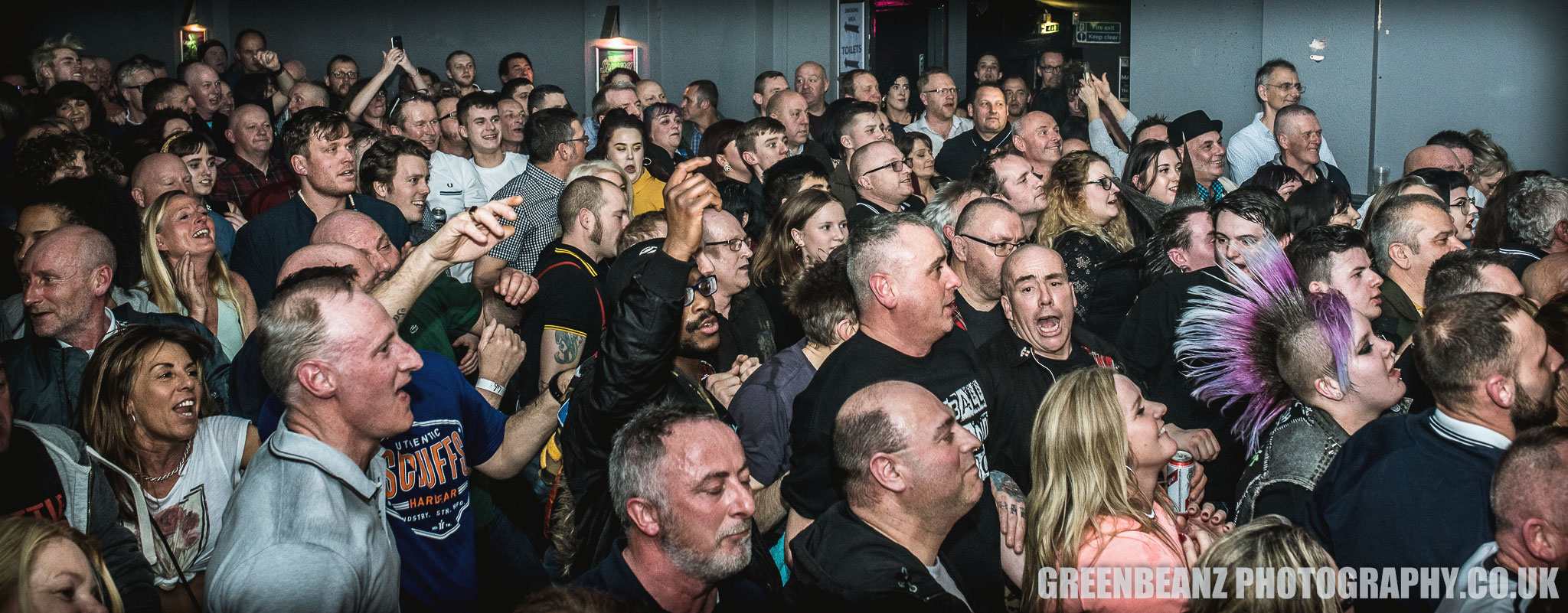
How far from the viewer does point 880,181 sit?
596cm

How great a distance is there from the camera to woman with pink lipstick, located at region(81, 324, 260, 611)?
9.70 feet

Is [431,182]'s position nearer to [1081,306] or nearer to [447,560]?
[1081,306]

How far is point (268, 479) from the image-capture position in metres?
2.27

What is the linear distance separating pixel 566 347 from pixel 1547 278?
374 cm

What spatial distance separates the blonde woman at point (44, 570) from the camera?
2.02m

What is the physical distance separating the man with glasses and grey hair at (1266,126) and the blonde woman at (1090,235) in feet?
9.90

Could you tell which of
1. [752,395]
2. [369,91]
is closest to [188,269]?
[752,395]

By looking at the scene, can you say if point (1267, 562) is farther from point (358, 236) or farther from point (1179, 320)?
point (358, 236)

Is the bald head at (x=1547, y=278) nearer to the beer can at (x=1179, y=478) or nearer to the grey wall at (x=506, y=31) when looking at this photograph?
the beer can at (x=1179, y=478)

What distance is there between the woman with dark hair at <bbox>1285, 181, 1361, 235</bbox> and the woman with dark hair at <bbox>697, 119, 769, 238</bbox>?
110 inches

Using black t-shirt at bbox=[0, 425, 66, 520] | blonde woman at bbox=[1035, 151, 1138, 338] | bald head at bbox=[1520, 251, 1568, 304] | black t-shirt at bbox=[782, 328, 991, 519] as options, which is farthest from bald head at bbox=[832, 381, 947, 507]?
bald head at bbox=[1520, 251, 1568, 304]

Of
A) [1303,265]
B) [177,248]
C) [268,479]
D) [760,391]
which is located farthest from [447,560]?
[1303,265]

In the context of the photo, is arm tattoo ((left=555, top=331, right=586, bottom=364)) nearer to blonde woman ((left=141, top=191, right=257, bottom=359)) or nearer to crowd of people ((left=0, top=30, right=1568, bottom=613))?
crowd of people ((left=0, top=30, right=1568, bottom=613))

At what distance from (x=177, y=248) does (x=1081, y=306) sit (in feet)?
12.1
